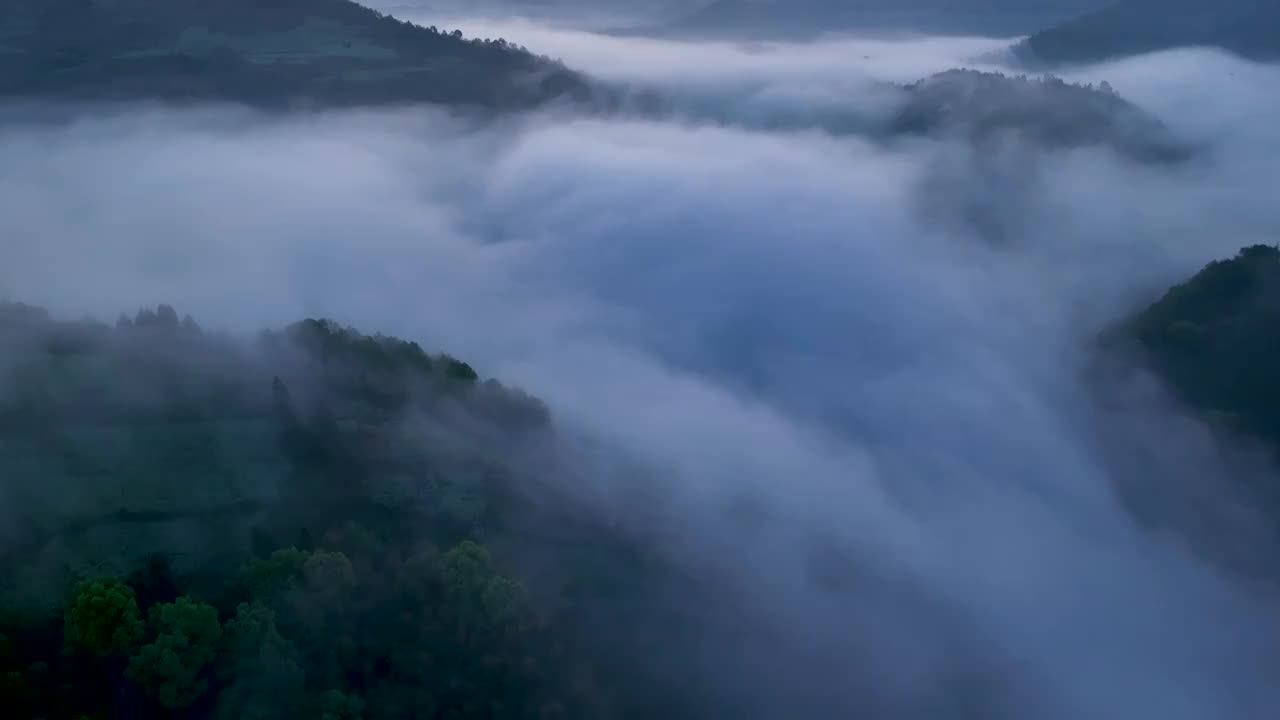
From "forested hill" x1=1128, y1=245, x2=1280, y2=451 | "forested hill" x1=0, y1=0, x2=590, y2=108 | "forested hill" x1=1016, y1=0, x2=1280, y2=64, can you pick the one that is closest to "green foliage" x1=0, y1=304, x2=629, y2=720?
"forested hill" x1=0, y1=0, x2=590, y2=108

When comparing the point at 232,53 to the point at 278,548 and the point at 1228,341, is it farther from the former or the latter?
the point at 1228,341

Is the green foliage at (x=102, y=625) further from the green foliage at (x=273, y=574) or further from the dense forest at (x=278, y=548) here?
the green foliage at (x=273, y=574)

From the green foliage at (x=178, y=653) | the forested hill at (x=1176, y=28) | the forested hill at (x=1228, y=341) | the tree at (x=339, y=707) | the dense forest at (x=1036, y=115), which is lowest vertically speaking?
the tree at (x=339, y=707)

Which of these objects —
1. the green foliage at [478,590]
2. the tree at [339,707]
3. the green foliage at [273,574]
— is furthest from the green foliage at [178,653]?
the green foliage at [478,590]

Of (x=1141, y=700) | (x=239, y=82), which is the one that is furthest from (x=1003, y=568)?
(x=239, y=82)

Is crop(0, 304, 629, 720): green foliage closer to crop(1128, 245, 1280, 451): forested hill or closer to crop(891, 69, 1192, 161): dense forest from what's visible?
crop(1128, 245, 1280, 451): forested hill
